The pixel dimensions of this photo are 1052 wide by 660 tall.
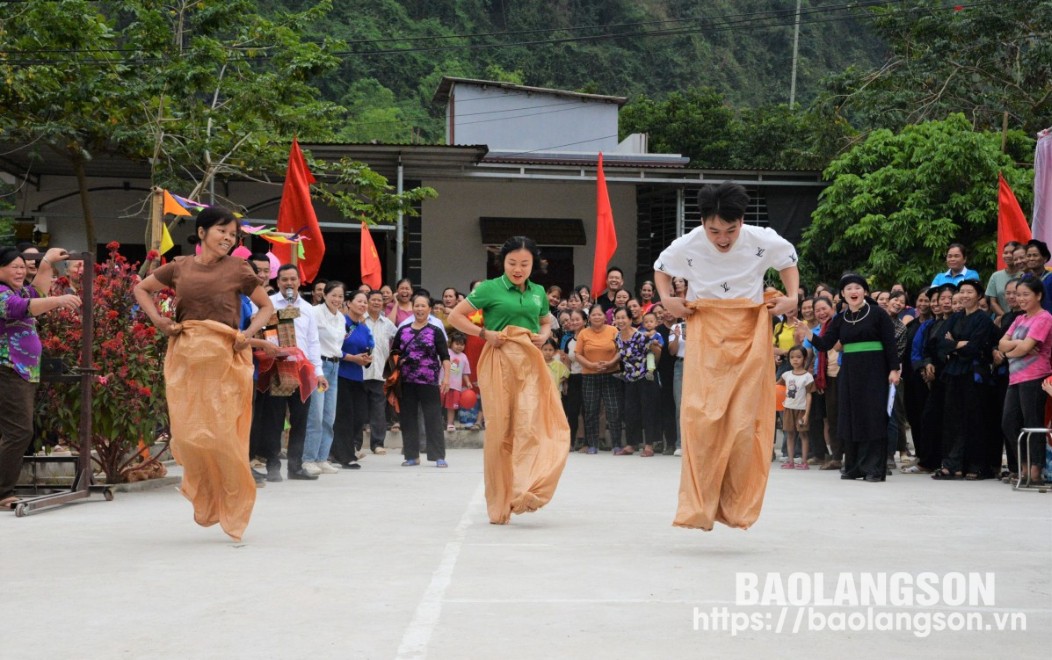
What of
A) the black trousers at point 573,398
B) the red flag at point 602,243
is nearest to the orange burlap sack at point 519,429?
the black trousers at point 573,398

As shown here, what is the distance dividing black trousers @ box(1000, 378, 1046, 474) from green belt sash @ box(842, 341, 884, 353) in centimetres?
130

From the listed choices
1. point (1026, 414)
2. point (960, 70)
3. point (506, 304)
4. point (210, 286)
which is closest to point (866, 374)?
point (1026, 414)

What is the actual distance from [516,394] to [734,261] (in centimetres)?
198

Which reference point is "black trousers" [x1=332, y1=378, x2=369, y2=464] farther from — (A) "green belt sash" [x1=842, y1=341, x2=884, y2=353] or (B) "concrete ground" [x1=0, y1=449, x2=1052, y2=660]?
(A) "green belt sash" [x1=842, y1=341, x2=884, y2=353]

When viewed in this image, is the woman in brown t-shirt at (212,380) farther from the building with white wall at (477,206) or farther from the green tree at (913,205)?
the green tree at (913,205)

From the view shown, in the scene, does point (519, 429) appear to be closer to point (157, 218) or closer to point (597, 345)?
point (157, 218)

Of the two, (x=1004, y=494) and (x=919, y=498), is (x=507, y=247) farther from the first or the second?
(x=1004, y=494)

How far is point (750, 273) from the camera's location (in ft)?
26.2

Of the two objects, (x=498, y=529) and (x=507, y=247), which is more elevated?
(x=507, y=247)

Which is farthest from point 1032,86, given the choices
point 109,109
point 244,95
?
point 109,109

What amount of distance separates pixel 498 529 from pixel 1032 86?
30642 mm

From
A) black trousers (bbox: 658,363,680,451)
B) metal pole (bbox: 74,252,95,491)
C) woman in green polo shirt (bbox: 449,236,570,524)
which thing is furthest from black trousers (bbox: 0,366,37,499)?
black trousers (bbox: 658,363,680,451)

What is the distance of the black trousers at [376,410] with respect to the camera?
15.7 m

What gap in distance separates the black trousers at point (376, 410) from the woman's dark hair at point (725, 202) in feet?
26.1
